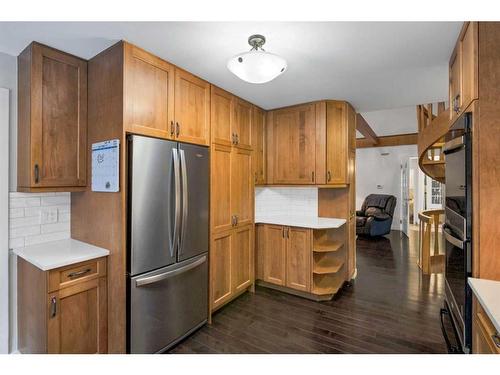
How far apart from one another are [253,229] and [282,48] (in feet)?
6.65

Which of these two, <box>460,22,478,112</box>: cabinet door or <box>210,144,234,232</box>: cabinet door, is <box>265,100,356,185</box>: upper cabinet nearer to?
<box>210,144,234,232</box>: cabinet door

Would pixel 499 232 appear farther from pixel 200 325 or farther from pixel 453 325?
pixel 200 325

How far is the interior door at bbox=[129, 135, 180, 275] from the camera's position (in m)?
1.82

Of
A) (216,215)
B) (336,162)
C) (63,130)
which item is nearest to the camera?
(63,130)

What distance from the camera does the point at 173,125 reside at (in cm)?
212

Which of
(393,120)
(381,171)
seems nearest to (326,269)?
(393,120)

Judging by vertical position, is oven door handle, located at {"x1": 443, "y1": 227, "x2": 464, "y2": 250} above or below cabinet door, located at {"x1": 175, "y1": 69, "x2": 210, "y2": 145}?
below

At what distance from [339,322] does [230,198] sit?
161cm

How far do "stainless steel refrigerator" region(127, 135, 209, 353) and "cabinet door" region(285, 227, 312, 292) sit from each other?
3.69 ft

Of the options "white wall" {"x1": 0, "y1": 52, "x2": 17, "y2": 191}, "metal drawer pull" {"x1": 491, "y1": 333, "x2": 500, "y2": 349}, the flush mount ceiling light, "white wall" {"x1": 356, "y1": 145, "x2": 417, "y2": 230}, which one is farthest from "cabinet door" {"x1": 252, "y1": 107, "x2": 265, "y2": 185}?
"white wall" {"x1": 356, "y1": 145, "x2": 417, "y2": 230}

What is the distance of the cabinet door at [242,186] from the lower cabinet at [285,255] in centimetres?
37

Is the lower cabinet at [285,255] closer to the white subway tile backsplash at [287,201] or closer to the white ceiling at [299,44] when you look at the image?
the white subway tile backsplash at [287,201]

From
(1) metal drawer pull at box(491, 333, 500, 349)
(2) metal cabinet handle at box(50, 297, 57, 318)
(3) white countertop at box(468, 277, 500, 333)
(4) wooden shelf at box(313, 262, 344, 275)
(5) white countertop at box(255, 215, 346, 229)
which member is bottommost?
(4) wooden shelf at box(313, 262, 344, 275)
